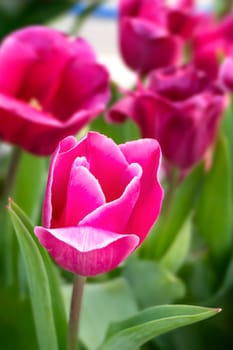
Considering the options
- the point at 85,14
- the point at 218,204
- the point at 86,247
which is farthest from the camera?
the point at 85,14

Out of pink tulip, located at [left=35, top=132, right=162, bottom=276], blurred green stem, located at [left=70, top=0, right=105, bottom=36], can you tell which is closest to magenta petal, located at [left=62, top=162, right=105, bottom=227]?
pink tulip, located at [left=35, top=132, right=162, bottom=276]

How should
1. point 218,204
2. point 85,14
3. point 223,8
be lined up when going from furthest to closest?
point 223,8 < point 85,14 < point 218,204

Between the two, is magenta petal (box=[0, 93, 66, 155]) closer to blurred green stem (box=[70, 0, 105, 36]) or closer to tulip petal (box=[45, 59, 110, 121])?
tulip petal (box=[45, 59, 110, 121])

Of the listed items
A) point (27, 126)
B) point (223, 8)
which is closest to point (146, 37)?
point (27, 126)

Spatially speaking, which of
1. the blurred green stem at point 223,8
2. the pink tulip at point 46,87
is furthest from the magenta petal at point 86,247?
the blurred green stem at point 223,8

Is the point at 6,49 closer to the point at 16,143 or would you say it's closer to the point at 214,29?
the point at 16,143

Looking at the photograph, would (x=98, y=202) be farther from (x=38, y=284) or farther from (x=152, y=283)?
(x=152, y=283)

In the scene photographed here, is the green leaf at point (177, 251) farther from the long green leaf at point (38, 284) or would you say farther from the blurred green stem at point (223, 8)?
the blurred green stem at point (223, 8)
